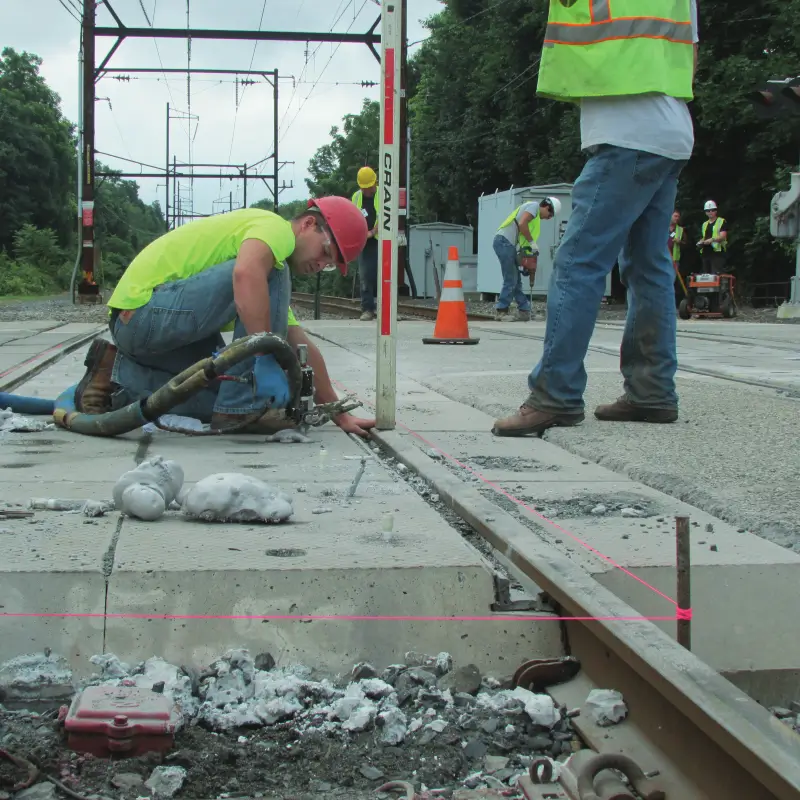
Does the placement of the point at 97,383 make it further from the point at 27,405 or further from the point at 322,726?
the point at 322,726

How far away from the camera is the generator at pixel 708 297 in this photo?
1812 cm

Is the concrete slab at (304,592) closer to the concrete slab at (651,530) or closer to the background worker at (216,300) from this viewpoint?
the concrete slab at (651,530)

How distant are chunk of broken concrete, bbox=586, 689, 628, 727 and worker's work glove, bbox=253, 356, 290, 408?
2.58 m

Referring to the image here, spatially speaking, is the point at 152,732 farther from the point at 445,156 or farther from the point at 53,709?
the point at 445,156

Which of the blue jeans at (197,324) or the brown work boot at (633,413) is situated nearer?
the blue jeans at (197,324)

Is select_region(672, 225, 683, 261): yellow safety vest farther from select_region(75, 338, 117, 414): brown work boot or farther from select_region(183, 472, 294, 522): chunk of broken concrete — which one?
select_region(183, 472, 294, 522): chunk of broken concrete

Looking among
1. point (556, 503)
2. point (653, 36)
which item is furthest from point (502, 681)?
point (653, 36)

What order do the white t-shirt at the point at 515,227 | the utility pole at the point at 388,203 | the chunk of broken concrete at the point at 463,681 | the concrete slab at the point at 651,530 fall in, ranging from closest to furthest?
1. the chunk of broken concrete at the point at 463,681
2. the concrete slab at the point at 651,530
3. the utility pole at the point at 388,203
4. the white t-shirt at the point at 515,227

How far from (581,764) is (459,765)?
9.0 inches

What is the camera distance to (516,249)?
51.9 ft

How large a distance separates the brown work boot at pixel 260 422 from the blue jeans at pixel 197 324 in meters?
0.03

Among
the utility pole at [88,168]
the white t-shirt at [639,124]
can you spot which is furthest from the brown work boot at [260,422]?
the utility pole at [88,168]

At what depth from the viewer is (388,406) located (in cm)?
469

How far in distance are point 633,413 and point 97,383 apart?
Result: 2.32 meters
